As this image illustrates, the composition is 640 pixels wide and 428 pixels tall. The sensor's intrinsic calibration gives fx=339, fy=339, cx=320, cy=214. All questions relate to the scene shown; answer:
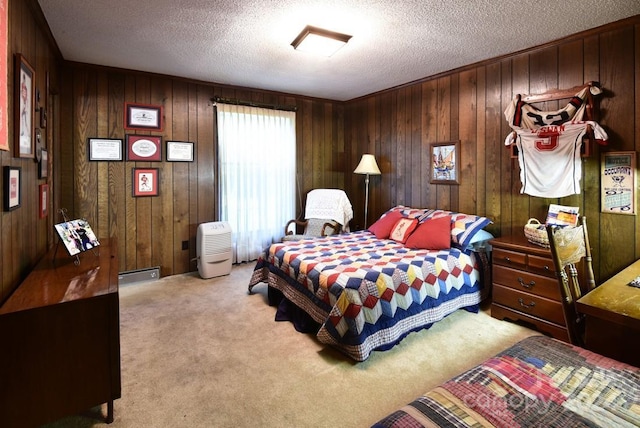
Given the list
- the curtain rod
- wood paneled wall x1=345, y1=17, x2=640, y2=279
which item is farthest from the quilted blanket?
the curtain rod

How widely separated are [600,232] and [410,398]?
2.12 m

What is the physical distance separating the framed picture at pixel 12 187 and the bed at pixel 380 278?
1.81 m

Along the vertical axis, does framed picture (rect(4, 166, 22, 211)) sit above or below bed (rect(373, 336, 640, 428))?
above

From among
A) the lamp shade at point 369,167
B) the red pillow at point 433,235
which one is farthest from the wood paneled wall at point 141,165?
the red pillow at point 433,235

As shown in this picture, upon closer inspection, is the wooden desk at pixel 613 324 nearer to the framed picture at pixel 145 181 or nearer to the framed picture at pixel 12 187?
the framed picture at pixel 12 187

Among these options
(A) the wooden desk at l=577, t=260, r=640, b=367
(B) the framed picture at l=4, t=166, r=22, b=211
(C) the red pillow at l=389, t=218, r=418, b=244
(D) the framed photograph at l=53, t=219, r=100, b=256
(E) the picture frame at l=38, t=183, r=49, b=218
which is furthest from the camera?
(C) the red pillow at l=389, t=218, r=418, b=244

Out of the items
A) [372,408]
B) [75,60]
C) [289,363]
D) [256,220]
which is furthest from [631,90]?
[75,60]

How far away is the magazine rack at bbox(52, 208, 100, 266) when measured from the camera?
7.23 feet

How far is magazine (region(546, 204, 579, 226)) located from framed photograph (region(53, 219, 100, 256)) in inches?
140

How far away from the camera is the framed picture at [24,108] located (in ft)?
6.08

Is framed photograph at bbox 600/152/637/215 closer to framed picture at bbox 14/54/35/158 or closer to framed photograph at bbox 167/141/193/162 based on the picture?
framed picture at bbox 14/54/35/158

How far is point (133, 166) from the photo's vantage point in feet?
12.7

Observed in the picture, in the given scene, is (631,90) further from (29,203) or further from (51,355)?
(29,203)

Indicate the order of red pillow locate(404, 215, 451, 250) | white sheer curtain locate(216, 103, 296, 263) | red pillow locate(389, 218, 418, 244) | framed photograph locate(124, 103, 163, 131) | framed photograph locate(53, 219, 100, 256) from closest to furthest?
framed photograph locate(53, 219, 100, 256) → red pillow locate(404, 215, 451, 250) → red pillow locate(389, 218, 418, 244) → framed photograph locate(124, 103, 163, 131) → white sheer curtain locate(216, 103, 296, 263)
